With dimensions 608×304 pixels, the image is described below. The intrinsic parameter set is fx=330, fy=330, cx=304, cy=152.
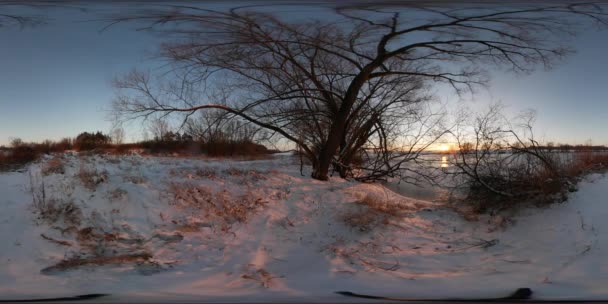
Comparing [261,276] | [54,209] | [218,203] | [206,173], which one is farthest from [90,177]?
[261,276]

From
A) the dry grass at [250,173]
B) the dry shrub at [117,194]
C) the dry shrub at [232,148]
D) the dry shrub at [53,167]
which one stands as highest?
the dry shrub at [232,148]

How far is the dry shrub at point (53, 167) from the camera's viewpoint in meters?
3.48

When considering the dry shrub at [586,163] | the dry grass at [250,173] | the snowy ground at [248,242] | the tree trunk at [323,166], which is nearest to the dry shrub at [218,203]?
the snowy ground at [248,242]

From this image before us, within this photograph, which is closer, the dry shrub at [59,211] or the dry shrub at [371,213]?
the dry shrub at [59,211]

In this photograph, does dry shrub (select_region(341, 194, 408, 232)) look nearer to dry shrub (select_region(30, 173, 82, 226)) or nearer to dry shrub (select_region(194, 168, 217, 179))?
dry shrub (select_region(194, 168, 217, 179))

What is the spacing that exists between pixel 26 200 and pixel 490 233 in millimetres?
4406

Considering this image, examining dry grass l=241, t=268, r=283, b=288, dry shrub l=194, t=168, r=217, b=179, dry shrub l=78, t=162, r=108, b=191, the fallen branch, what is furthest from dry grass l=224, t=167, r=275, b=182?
→ dry grass l=241, t=268, r=283, b=288

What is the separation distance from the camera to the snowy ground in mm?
1963

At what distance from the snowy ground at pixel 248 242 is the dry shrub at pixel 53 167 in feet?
0.22

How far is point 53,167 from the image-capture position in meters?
3.52

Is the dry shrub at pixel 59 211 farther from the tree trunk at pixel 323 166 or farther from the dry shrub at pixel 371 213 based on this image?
the tree trunk at pixel 323 166

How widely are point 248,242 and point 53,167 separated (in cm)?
234

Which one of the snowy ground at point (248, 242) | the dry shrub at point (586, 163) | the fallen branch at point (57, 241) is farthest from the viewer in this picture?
the dry shrub at point (586, 163)

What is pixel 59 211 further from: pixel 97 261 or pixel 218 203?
pixel 218 203
